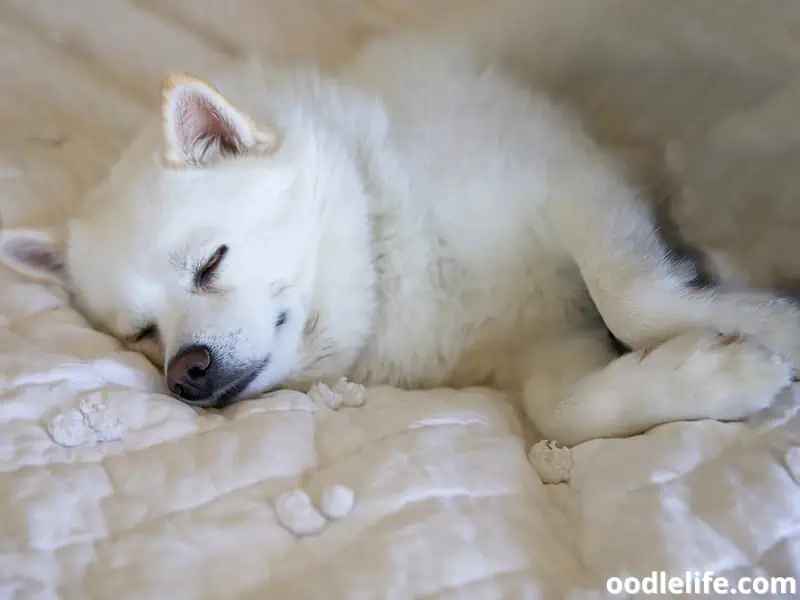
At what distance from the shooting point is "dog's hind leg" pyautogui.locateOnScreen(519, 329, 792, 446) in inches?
52.1

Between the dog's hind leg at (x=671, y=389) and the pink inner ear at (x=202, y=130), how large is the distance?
0.93 meters

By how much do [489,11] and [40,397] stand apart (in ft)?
5.23

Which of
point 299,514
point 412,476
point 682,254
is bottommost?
point 299,514

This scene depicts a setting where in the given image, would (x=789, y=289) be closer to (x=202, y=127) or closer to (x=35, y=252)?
(x=202, y=127)

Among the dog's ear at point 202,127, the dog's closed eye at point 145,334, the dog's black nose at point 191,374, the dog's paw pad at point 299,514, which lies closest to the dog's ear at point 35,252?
the dog's closed eye at point 145,334

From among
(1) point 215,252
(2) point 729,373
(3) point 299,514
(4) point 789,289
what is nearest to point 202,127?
(1) point 215,252

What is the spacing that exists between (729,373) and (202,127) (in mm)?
1212

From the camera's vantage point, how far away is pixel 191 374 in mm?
1510

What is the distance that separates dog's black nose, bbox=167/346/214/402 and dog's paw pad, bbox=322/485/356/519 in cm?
46

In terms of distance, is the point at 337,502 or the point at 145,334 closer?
the point at 337,502

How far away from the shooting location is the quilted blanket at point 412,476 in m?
1.05

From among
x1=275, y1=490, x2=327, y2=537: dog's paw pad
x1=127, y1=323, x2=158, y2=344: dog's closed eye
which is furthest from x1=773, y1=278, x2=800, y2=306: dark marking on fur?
x1=127, y1=323, x2=158, y2=344: dog's closed eye

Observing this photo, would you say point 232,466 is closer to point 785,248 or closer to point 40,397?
point 40,397

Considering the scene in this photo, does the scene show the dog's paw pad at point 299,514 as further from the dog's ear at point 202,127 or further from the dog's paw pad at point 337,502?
the dog's ear at point 202,127
